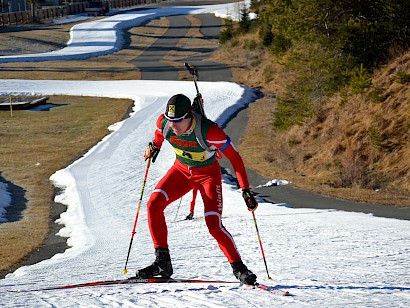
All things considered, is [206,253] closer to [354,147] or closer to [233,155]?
[233,155]

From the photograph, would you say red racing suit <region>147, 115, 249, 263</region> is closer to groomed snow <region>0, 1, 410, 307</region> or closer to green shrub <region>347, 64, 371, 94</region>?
groomed snow <region>0, 1, 410, 307</region>

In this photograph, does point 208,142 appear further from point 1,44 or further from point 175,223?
point 1,44

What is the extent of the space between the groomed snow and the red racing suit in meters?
0.63

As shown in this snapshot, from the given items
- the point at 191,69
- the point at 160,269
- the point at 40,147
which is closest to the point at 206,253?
the point at 191,69

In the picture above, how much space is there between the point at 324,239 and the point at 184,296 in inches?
207

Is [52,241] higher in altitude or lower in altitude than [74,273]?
lower

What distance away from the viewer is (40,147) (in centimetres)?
3003

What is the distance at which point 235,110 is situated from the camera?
37.6 m

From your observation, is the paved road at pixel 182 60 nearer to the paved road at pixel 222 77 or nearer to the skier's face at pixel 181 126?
the paved road at pixel 222 77

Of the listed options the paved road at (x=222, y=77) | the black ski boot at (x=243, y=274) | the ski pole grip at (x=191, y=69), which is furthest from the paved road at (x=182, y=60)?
the black ski boot at (x=243, y=274)

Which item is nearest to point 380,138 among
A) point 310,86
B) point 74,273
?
point 310,86

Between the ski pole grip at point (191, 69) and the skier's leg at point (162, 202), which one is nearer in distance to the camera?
the skier's leg at point (162, 202)

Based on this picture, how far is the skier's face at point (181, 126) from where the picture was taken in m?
8.46

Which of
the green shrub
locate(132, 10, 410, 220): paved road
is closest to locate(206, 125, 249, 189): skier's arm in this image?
locate(132, 10, 410, 220): paved road
